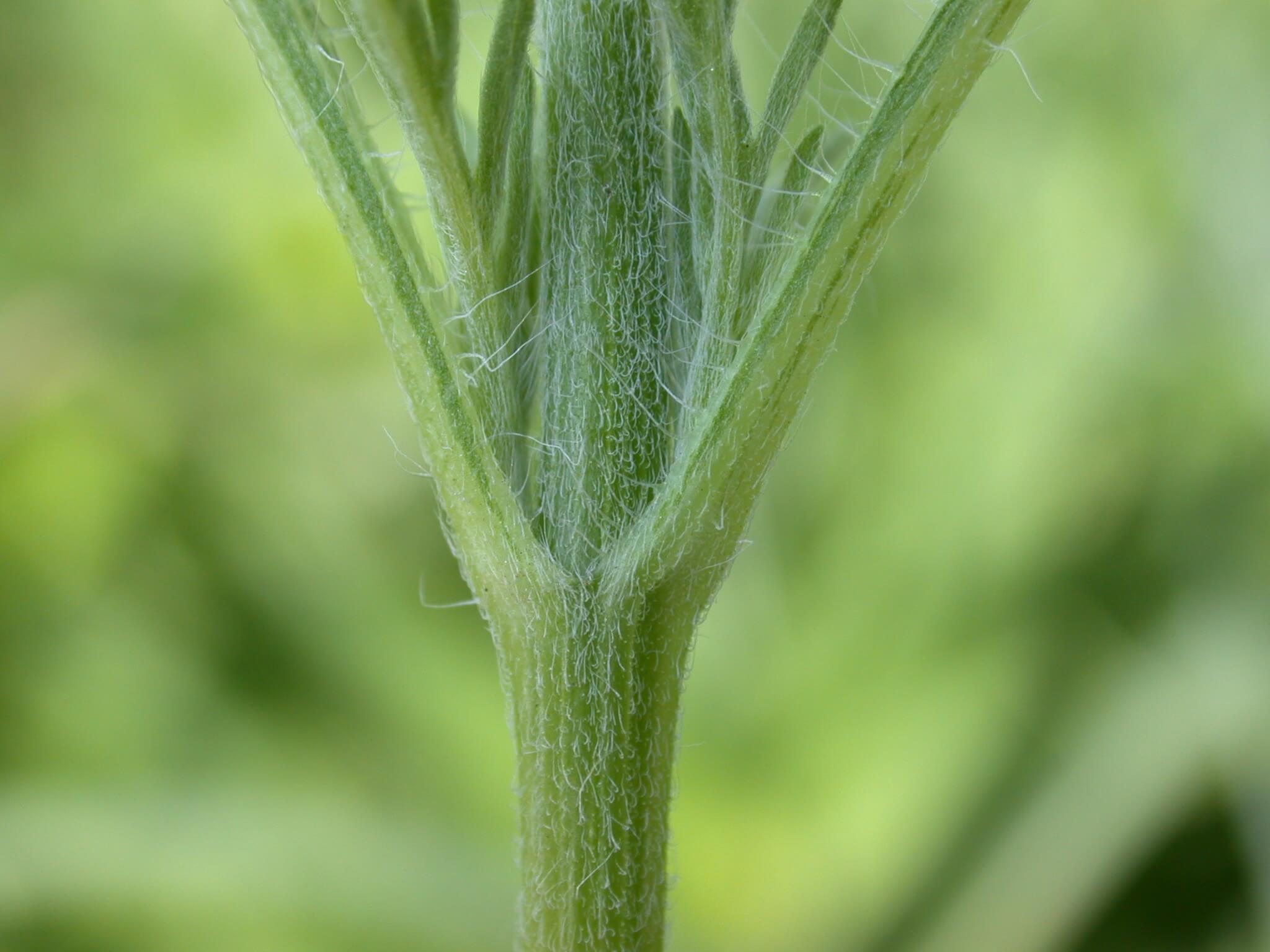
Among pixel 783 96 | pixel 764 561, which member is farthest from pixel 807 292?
pixel 764 561

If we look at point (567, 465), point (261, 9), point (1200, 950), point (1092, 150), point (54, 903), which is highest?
point (261, 9)

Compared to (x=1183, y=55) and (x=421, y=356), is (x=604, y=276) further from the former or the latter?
(x=1183, y=55)

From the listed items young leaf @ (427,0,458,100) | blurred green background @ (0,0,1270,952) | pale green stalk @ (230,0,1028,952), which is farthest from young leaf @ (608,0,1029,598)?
blurred green background @ (0,0,1270,952)

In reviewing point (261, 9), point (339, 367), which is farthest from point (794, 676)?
point (261, 9)

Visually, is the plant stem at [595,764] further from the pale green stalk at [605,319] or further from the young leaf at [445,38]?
the young leaf at [445,38]

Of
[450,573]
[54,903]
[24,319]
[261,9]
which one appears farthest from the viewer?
[450,573]

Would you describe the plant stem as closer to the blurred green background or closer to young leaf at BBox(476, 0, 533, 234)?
young leaf at BBox(476, 0, 533, 234)

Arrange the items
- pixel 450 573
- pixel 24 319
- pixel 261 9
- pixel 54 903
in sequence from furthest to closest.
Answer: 1. pixel 450 573
2. pixel 24 319
3. pixel 54 903
4. pixel 261 9
